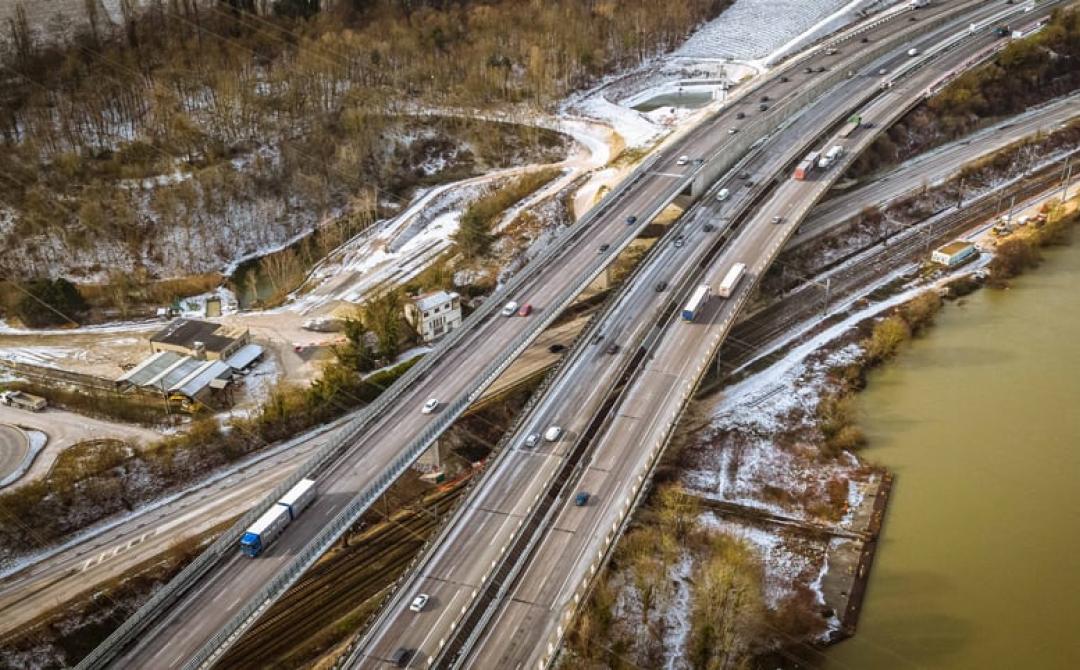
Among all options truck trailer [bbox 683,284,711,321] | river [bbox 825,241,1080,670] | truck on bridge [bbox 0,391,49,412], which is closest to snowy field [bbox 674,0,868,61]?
river [bbox 825,241,1080,670]

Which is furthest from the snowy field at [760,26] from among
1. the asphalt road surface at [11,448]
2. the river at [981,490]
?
the asphalt road surface at [11,448]

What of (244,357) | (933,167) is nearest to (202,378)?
(244,357)

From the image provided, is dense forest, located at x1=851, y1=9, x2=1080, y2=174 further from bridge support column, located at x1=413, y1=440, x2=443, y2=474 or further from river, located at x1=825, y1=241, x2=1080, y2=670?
bridge support column, located at x1=413, y1=440, x2=443, y2=474

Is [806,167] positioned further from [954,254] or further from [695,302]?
[695,302]

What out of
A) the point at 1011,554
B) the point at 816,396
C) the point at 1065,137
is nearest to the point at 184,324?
the point at 816,396

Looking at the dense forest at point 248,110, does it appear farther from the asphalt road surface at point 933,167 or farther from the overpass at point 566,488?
the overpass at point 566,488

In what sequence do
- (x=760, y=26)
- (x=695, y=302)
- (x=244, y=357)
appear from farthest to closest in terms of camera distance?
1. (x=760, y=26)
2. (x=244, y=357)
3. (x=695, y=302)

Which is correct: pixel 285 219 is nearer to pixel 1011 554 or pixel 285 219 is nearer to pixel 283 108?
pixel 283 108
